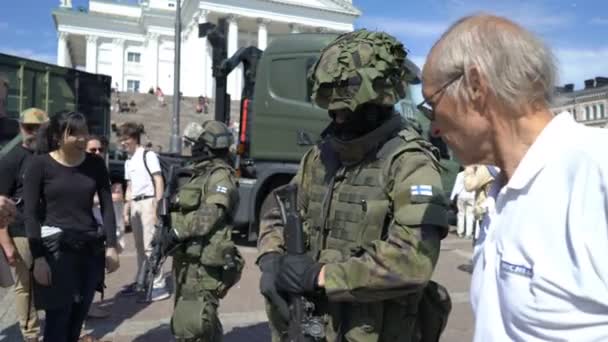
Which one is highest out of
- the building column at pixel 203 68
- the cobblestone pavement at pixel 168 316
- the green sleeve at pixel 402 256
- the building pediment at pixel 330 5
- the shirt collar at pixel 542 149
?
the building pediment at pixel 330 5

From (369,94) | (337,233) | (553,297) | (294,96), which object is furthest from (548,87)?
(294,96)

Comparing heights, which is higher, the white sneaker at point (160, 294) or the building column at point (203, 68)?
the building column at point (203, 68)

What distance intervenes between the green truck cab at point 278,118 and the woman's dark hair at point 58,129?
4.37 meters

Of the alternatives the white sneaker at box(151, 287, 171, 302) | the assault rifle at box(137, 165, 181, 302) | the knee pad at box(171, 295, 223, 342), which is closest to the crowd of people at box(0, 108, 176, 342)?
the assault rifle at box(137, 165, 181, 302)

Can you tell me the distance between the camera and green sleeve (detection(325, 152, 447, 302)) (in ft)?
5.90

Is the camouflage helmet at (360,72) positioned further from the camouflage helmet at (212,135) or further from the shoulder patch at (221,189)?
the camouflage helmet at (212,135)

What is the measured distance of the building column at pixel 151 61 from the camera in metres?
68.7

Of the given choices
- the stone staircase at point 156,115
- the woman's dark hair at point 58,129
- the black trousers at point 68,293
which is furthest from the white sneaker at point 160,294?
the stone staircase at point 156,115

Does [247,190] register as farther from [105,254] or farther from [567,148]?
[567,148]

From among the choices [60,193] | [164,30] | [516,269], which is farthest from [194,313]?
[164,30]

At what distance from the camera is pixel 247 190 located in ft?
27.8

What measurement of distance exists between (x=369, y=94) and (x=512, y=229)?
95cm

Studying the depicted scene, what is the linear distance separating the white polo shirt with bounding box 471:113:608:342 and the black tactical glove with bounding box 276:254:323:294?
713mm

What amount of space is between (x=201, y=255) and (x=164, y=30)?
69.3 metres
